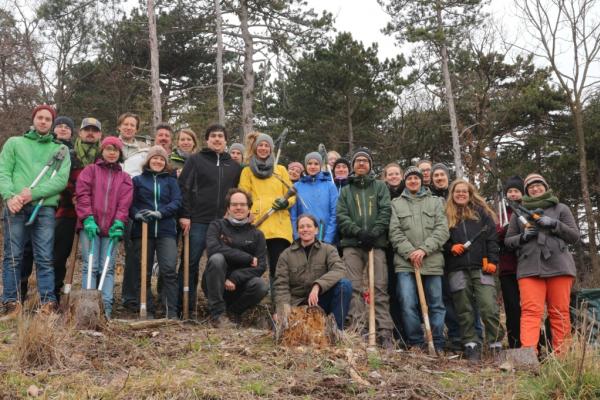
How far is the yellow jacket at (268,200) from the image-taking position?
656 cm

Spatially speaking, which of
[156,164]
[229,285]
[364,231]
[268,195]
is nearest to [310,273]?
[364,231]

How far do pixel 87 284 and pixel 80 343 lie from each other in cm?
121

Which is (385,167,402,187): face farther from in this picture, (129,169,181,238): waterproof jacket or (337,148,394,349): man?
(129,169,181,238): waterproof jacket

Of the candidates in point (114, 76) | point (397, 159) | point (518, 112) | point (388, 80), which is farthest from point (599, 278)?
point (114, 76)

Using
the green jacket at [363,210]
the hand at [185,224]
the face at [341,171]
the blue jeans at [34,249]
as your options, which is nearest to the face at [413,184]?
the green jacket at [363,210]

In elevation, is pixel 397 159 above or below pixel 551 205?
above

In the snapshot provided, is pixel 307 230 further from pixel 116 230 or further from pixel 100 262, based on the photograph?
pixel 100 262

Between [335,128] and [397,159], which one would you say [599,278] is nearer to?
[397,159]

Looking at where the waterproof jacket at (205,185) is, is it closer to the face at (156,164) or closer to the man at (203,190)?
the man at (203,190)

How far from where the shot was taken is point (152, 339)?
495cm

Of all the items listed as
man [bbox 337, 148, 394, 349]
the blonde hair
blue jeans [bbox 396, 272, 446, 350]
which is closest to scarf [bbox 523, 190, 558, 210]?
the blonde hair

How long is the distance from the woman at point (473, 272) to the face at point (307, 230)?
163 centimetres

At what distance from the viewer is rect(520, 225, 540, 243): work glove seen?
5891 millimetres

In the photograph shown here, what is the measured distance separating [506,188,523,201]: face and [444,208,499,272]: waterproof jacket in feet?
1.67
